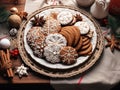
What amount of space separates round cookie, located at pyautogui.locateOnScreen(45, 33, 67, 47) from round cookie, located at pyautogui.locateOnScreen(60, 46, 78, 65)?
0.8 inches

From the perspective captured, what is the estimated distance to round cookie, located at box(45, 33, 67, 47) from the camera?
37.0 inches

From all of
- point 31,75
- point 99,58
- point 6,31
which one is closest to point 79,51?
point 99,58

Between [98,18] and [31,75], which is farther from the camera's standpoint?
[98,18]

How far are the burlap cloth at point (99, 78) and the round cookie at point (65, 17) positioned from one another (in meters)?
0.17

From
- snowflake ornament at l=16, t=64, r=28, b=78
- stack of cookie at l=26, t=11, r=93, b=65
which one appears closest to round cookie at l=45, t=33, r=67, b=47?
stack of cookie at l=26, t=11, r=93, b=65

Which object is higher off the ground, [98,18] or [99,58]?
[98,18]

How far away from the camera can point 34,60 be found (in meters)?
0.95

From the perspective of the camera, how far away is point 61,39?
940 millimetres

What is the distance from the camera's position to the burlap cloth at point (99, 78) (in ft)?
3.01

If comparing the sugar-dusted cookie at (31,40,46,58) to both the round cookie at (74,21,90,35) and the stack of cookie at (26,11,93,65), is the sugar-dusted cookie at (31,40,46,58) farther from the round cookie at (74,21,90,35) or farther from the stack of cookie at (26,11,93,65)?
the round cookie at (74,21,90,35)

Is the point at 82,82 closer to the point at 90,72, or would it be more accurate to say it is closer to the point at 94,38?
the point at 90,72

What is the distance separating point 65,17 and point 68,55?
0.54ft

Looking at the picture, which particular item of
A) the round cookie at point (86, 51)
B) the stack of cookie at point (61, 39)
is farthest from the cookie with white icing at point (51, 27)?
the round cookie at point (86, 51)

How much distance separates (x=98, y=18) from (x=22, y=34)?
29 cm
